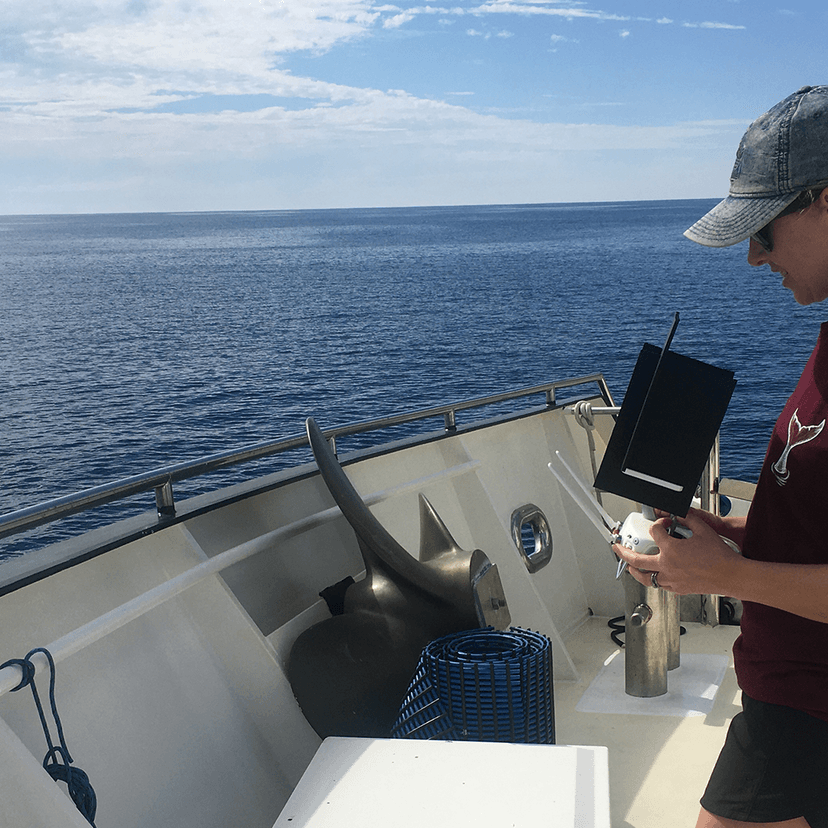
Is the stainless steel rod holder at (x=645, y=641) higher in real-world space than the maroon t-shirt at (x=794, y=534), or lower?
lower

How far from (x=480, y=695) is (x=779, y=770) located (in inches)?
45.1

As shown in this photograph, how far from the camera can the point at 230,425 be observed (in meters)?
27.3

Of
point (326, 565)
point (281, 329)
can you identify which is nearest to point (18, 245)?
point (281, 329)

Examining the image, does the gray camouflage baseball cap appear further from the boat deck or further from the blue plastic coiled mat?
the boat deck

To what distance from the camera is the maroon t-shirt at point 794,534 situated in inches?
54.3

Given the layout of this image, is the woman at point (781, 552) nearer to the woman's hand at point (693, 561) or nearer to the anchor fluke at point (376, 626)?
the woman's hand at point (693, 561)

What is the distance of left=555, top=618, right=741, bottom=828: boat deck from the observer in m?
2.89

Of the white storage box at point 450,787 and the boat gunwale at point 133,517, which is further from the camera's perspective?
the boat gunwale at point 133,517

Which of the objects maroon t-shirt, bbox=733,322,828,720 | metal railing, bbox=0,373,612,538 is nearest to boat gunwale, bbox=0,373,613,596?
metal railing, bbox=0,373,612,538

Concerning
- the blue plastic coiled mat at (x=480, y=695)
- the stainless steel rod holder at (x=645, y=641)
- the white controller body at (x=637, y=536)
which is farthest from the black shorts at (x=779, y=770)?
the stainless steel rod holder at (x=645, y=641)

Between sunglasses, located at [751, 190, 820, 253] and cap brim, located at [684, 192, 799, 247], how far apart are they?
0.01m

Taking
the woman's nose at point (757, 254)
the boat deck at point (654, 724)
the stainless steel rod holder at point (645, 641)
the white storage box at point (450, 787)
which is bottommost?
the boat deck at point (654, 724)

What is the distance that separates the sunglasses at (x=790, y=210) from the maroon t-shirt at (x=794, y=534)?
0.62 feet

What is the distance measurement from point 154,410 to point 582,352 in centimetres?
1871
